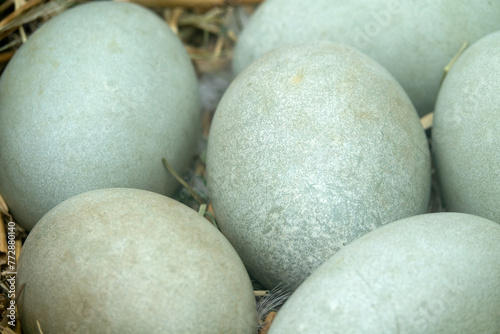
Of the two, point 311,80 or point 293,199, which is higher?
point 311,80

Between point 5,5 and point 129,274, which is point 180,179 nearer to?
point 129,274

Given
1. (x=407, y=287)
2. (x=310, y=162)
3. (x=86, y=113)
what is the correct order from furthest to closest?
(x=86, y=113), (x=310, y=162), (x=407, y=287)

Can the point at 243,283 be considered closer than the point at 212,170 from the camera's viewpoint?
Yes

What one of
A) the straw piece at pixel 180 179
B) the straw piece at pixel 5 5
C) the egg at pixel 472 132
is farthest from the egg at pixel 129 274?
the straw piece at pixel 5 5

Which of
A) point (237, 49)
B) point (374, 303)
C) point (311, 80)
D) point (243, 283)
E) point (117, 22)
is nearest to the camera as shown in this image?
point (374, 303)

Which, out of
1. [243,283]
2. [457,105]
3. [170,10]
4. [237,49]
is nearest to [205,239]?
[243,283]

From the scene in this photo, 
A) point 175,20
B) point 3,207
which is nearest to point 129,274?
point 3,207

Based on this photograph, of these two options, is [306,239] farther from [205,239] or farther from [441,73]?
[441,73]
